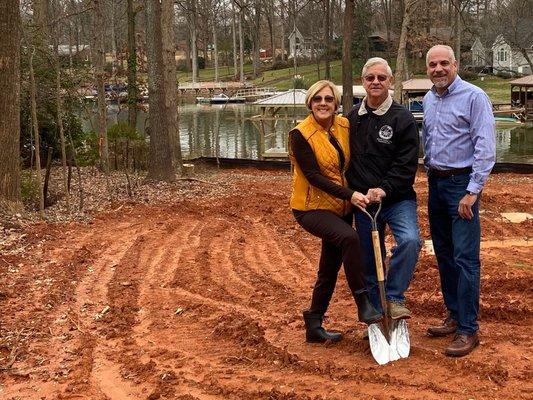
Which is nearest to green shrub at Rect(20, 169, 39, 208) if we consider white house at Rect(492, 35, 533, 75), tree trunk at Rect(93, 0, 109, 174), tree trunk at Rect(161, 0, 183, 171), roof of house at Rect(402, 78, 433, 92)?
tree trunk at Rect(93, 0, 109, 174)

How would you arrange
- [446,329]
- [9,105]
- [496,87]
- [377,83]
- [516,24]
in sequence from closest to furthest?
[377,83]
[446,329]
[9,105]
[496,87]
[516,24]

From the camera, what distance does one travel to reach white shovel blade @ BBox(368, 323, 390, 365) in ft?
13.3

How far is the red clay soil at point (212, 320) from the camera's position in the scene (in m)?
3.87

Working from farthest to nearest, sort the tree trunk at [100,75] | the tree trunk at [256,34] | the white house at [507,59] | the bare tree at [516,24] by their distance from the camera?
the tree trunk at [256,34], the white house at [507,59], the bare tree at [516,24], the tree trunk at [100,75]

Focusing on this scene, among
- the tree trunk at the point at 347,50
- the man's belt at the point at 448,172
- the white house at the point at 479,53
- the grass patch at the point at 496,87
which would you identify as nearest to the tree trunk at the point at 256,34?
the white house at the point at 479,53

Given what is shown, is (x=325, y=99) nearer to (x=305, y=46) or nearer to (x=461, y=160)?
(x=461, y=160)

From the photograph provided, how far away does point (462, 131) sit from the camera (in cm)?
417

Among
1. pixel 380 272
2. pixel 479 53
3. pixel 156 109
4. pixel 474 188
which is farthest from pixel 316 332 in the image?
pixel 479 53

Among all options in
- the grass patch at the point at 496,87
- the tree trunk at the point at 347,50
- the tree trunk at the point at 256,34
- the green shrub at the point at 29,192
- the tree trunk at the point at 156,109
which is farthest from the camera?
the tree trunk at the point at 256,34

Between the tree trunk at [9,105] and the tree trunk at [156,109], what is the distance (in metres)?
4.82

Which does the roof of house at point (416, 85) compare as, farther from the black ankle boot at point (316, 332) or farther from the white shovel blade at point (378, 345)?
the white shovel blade at point (378, 345)

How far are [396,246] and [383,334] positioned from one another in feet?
1.86

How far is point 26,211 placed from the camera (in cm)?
996

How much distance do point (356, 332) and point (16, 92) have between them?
7.03 meters
